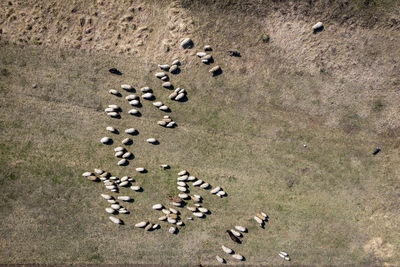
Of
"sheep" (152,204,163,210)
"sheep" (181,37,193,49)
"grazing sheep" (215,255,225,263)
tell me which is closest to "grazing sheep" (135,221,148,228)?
"sheep" (152,204,163,210)

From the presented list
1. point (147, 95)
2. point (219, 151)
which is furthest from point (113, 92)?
point (219, 151)

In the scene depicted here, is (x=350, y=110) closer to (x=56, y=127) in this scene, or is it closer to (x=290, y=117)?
(x=290, y=117)

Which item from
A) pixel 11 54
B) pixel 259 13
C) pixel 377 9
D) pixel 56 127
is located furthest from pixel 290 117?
pixel 11 54

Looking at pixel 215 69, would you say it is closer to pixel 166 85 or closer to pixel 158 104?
pixel 166 85

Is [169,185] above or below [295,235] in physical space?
above

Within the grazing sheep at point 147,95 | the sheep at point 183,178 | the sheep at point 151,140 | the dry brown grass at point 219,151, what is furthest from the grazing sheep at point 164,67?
the sheep at point 183,178

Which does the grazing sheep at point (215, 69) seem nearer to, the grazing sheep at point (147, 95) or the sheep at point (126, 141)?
the grazing sheep at point (147, 95)

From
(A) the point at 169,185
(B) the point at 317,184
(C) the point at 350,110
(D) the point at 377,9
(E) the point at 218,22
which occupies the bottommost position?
(A) the point at 169,185
